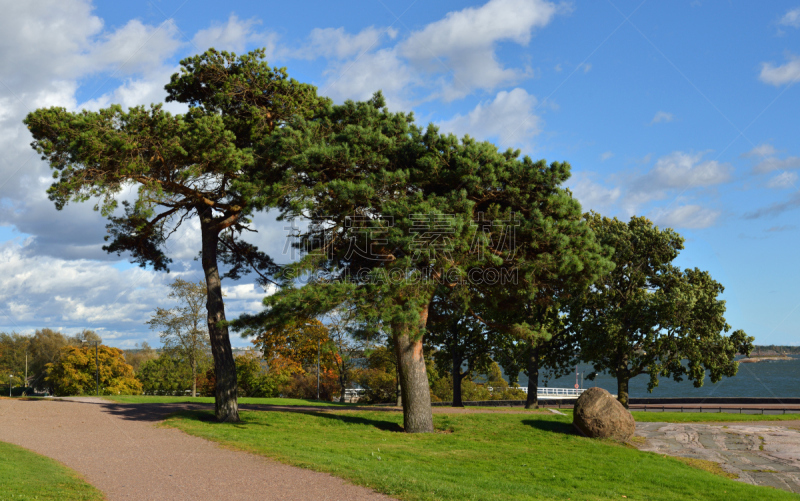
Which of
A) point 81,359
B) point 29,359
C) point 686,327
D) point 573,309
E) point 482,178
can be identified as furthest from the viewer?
point 29,359

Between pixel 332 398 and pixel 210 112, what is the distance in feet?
110

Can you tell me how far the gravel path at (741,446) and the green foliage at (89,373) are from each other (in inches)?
1670

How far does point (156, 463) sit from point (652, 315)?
21.0 metres

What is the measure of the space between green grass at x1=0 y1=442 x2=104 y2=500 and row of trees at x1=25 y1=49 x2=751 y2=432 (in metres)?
6.06

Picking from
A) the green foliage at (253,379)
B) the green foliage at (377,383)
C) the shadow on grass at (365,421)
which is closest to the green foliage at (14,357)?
the green foliage at (253,379)

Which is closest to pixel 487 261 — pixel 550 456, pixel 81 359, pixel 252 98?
pixel 550 456

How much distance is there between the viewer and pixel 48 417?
1906 cm

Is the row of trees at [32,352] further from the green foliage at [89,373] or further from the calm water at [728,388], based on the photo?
the calm water at [728,388]

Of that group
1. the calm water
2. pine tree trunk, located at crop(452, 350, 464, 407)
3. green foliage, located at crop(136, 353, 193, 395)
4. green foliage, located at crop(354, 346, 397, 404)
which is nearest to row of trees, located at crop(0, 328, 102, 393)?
green foliage, located at crop(136, 353, 193, 395)

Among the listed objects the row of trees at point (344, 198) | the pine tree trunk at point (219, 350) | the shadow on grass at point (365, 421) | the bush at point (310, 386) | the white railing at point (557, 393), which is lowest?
the white railing at point (557, 393)

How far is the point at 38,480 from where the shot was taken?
8.55 m

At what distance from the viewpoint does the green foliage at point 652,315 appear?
2427cm

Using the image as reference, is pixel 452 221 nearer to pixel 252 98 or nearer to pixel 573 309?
pixel 252 98

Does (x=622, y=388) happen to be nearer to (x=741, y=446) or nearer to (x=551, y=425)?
(x=551, y=425)
